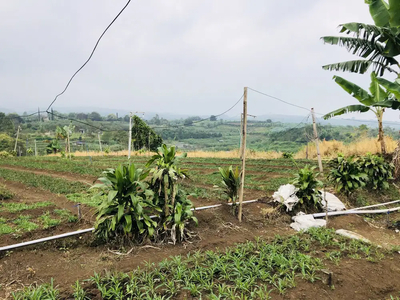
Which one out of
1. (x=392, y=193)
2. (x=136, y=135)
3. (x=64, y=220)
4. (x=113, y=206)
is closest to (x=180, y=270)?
(x=113, y=206)

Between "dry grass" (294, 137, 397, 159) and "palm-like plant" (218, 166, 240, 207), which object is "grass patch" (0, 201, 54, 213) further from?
"dry grass" (294, 137, 397, 159)

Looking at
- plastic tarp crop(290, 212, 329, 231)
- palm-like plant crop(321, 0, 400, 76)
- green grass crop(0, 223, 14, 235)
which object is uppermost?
palm-like plant crop(321, 0, 400, 76)

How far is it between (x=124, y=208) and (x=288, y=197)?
3.94 m

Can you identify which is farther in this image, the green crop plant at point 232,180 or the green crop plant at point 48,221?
the green crop plant at point 232,180

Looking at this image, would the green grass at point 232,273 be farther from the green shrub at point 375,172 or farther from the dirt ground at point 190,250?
the green shrub at point 375,172

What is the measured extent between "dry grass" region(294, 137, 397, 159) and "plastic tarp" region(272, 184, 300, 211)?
1122 centimetres

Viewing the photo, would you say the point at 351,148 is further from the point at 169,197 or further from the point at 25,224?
the point at 25,224

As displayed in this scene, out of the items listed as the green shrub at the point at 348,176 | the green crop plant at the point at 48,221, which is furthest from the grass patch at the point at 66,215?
the green shrub at the point at 348,176

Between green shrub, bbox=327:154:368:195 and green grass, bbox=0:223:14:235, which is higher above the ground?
green shrub, bbox=327:154:368:195

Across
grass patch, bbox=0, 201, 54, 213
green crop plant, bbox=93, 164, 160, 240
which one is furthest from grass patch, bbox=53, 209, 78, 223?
green crop plant, bbox=93, 164, 160, 240

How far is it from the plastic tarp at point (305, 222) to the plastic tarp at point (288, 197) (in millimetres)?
424

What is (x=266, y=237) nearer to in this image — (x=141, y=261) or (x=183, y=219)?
(x=183, y=219)

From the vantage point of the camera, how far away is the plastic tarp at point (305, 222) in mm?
5750

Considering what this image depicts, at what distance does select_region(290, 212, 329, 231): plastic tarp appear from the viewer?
18.9 ft
